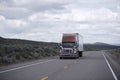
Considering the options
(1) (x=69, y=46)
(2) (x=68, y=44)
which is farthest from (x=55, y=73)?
(2) (x=68, y=44)

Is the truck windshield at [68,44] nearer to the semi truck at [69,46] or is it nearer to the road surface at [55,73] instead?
the semi truck at [69,46]

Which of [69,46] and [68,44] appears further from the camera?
[68,44]

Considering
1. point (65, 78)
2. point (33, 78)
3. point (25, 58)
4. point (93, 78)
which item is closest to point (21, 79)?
point (33, 78)

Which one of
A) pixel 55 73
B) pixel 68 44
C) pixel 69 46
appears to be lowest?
pixel 55 73

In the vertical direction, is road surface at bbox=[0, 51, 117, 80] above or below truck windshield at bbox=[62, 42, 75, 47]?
below

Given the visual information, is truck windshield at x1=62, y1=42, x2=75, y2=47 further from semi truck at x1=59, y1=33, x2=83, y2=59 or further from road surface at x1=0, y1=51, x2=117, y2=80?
road surface at x1=0, y1=51, x2=117, y2=80

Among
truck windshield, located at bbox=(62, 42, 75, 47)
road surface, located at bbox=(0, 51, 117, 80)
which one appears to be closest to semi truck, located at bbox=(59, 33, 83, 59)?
truck windshield, located at bbox=(62, 42, 75, 47)

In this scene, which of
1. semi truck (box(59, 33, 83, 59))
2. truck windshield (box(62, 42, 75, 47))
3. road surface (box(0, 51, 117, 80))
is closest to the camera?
road surface (box(0, 51, 117, 80))

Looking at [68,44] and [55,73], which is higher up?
[68,44]

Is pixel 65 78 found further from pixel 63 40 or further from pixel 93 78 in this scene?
pixel 63 40

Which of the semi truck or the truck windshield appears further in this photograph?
the truck windshield

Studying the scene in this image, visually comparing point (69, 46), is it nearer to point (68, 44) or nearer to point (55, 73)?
point (68, 44)

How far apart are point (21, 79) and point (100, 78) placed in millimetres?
4137

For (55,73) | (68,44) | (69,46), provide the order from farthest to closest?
(68,44) < (69,46) < (55,73)
